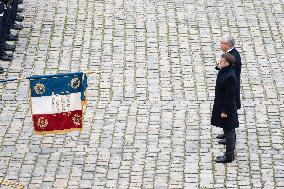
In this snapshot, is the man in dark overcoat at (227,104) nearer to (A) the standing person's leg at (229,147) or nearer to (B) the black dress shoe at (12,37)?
(A) the standing person's leg at (229,147)

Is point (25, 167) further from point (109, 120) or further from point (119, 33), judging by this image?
point (119, 33)

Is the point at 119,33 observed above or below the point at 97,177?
below

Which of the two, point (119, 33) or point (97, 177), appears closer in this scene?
point (97, 177)

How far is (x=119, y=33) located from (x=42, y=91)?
519 centimetres

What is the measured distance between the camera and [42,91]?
38.0 ft

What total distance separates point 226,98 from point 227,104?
0.29 feet

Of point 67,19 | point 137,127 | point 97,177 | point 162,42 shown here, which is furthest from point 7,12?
point 97,177

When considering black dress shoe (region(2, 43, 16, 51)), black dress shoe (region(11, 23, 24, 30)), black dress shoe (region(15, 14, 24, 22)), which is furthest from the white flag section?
black dress shoe (region(15, 14, 24, 22))

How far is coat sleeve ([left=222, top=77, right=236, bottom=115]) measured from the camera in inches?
466

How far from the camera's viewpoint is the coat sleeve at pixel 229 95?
11828 mm

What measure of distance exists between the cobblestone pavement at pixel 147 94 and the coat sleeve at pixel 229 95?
0.82 metres

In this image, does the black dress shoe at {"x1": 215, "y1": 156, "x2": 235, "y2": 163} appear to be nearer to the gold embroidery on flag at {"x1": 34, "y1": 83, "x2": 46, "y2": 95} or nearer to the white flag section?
the white flag section

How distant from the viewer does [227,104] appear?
11969 mm

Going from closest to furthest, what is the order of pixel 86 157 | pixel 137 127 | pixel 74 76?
pixel 74 76 → pixel 86 157 → pixel 137 127
